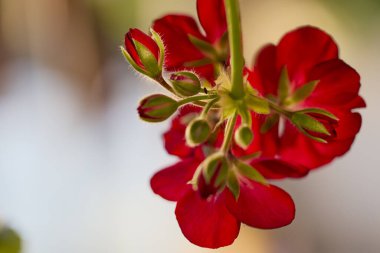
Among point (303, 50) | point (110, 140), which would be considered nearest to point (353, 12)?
point (110, 140)

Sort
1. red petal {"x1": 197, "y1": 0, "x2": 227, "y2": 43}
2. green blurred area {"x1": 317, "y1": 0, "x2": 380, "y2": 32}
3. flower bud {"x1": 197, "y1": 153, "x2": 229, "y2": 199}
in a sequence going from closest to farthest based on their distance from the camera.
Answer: flower bud {"x1": 197, "y1": 153, "x2": 229, "y2": 199}, red petal {"x1": 197, "y1": 0, "x2": 227, "y2": 43}, green blurred area {"x1": 317, "y1": 0, "x2": 380, "y2": 32}

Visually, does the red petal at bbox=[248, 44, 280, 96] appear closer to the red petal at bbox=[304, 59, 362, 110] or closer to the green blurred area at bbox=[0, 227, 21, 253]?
the red petal at bbox=[304, 59, 362, 110]

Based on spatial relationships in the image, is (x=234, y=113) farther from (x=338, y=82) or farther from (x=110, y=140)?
(x=110, y=140)

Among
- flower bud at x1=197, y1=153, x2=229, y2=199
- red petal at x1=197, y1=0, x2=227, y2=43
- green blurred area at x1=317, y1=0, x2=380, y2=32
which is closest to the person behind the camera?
flower bud at x1=197, y1=153, x2=229, y2=199

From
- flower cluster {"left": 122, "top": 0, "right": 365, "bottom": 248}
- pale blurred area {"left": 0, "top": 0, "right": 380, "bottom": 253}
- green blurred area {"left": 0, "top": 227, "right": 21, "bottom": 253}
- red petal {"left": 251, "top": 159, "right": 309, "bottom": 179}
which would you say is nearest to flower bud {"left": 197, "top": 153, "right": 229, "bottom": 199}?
flower cluster {"left": 122, "top": 0, "right": 365, "bottom": 248}

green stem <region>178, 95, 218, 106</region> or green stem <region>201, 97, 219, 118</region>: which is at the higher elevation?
green stem <region>178, 95, 218, 106</region>

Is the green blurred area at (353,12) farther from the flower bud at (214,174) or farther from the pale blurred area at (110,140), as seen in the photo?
the flower bud at (214,174)
